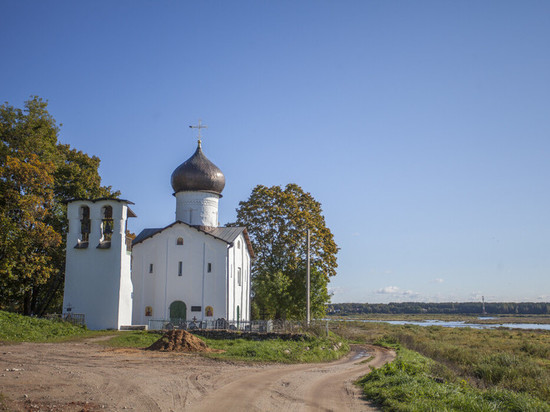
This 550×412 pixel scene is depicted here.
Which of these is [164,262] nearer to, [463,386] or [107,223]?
→ [107,223]

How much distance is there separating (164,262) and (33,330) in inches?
407

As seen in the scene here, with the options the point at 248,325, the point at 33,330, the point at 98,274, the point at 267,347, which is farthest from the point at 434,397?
the point at 98,274

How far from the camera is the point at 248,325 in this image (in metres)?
28.8

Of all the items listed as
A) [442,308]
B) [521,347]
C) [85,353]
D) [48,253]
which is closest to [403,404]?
[85,353]

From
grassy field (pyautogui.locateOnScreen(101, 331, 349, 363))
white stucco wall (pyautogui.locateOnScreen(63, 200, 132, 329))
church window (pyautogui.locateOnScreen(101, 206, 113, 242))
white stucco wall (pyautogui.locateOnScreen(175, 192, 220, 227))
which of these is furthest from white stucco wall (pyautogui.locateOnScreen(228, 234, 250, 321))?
church window (pyautogui.locateOnScreen(101, 206, 113, 242))

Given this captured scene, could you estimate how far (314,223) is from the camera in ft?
128

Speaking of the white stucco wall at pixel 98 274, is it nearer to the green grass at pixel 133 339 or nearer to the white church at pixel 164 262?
the white church at pixel 164 262

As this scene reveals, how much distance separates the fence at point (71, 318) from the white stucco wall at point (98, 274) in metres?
0.39

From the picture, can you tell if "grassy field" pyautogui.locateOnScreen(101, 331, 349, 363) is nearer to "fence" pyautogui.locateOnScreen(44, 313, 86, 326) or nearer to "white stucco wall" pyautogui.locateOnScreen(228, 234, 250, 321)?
"fence" pyautogui.locateOnScreen(44, 313, 86, 326)

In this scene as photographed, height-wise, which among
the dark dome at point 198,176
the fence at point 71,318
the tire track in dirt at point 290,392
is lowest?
the tire track in dirt at point 290,392

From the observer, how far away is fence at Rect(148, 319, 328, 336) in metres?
27.7

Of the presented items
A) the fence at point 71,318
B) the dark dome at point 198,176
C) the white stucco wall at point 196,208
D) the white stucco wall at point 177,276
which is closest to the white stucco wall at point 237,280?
the white stucco wall at point 177,276

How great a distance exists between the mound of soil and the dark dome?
49.6 ft

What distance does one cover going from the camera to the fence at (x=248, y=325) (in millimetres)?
27688
